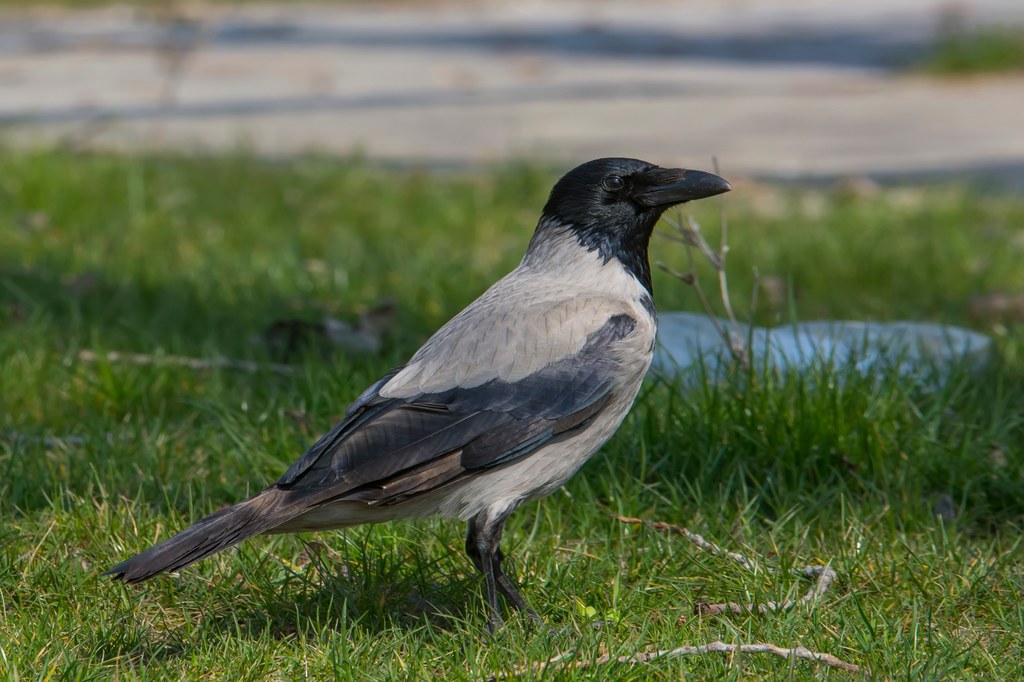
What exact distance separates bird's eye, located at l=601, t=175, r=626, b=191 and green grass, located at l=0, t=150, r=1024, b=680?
2.77 feet

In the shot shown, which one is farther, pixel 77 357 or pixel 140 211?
pixel 140 211

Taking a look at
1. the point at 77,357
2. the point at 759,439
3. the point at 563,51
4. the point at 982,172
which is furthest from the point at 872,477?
the point at 563,51

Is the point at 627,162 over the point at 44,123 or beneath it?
over

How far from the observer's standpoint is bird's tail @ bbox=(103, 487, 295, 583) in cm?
279

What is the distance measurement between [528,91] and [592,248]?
9206 mm

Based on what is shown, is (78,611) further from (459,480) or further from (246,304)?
(246,304)

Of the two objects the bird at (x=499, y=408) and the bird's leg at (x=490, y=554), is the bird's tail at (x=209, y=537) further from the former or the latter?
the bird's leg at (x=490, y=554)

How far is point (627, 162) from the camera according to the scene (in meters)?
3.51

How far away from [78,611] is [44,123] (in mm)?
7891

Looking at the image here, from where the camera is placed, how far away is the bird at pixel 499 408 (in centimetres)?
303

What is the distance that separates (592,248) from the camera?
348 cm

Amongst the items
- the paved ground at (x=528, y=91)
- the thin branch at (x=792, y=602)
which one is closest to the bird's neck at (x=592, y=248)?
the thin branch at (x=792, y=602)

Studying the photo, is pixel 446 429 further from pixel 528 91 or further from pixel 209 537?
pixel 528 91

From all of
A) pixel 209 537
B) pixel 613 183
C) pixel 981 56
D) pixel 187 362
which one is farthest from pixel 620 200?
pixel 981 56
